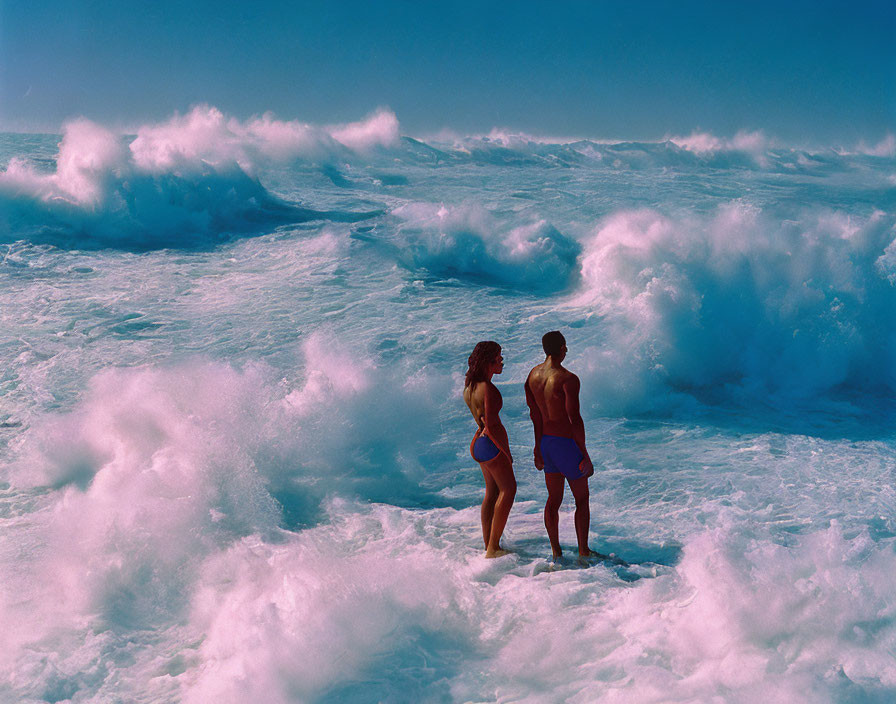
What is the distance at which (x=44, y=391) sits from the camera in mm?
7918

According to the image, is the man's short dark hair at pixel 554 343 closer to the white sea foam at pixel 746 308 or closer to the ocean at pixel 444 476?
the ocean at pixel 444 476

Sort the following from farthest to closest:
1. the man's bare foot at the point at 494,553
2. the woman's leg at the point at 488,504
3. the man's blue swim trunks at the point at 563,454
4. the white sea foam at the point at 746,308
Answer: the white sea foam at the point at 746,308 → the man's bare foot at the point at 494,553 → the woman's leg at the point at 488,504 → the man's blue swim trunks at the point at 563,454

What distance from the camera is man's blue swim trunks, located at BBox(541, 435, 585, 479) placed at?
3.91 metres

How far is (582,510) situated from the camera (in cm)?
416

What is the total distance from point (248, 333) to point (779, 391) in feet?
23.5

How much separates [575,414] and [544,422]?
200 millimetres

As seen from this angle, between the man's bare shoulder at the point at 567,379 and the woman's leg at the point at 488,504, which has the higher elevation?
the man's bare shoulder at the point at 567,379

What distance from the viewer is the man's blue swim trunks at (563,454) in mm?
3912

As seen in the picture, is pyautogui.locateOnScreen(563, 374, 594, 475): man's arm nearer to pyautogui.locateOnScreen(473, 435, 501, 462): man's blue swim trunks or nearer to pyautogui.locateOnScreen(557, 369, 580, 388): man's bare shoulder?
pyautogui.locateOnScreen(557, 369, 580, 388): man's bare shoulder

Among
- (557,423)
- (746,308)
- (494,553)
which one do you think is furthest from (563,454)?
(746,308)

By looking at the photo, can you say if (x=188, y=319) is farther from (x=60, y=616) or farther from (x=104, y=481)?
(x=60, y=616)

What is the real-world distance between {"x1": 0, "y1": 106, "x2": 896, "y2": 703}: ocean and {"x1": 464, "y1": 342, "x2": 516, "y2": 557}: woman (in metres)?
0.33

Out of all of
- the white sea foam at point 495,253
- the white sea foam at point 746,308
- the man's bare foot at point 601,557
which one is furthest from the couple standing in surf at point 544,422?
the white sea foam at point 495,253

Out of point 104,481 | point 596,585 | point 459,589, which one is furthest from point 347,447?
point 596,585
